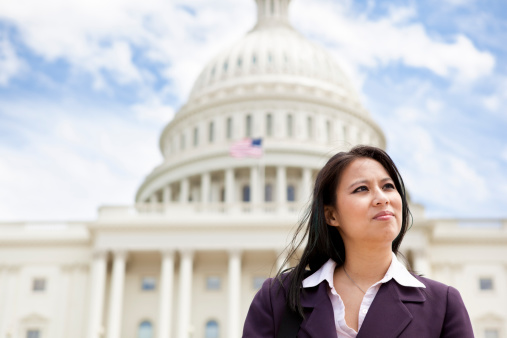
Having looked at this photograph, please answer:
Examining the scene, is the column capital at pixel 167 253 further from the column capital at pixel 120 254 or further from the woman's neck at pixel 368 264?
the woman's neck at pixel 368 264

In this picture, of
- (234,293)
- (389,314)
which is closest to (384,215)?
(389,314)

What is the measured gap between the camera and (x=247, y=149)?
179 ft

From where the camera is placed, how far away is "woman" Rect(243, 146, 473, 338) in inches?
146

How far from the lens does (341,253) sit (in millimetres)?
4285

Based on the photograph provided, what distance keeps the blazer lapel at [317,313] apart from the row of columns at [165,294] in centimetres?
4106

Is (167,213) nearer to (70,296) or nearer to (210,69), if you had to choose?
(70,296)

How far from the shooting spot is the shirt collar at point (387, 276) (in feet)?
12.5

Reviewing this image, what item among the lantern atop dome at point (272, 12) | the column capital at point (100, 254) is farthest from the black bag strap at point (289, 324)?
the lantern atop dome at point (272, 12)

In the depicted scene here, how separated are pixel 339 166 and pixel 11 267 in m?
50.4

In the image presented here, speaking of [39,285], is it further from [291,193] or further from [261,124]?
[261,124]

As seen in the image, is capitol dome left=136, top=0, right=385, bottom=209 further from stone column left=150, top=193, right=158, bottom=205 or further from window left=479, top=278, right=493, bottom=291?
window left=479, top=278, right=493, bottom=291

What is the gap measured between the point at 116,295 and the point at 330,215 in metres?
43.3

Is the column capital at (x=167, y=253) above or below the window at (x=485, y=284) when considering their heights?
above

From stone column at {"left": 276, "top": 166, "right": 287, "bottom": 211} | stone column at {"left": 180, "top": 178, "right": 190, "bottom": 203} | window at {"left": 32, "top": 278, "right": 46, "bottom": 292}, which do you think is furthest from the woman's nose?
stone column at {"left": 180, "top": 178, "right": 190, "bottom": 203}
